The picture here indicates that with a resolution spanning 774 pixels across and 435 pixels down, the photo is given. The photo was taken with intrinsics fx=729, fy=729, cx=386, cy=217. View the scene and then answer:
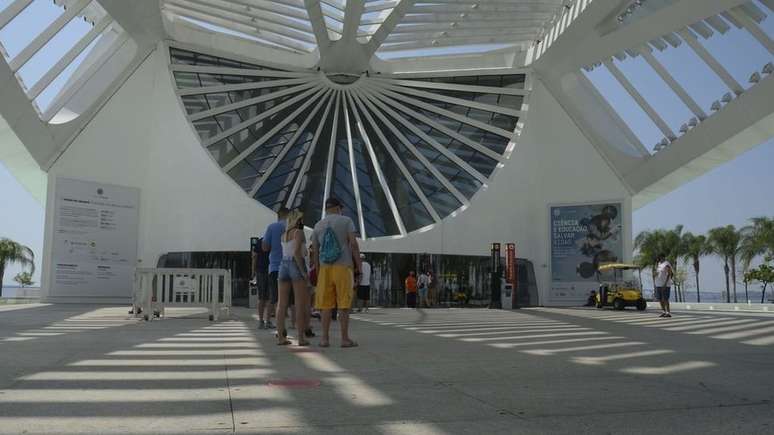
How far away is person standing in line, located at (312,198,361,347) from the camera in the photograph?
7242 millimetres

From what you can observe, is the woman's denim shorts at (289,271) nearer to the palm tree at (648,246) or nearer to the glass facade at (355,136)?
the glass facade at (355,136)

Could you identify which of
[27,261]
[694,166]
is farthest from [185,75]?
[27,261]

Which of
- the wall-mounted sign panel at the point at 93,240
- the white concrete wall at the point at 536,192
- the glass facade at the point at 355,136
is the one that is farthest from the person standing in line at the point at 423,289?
the wall-mounted sign panel at the point at 93,240

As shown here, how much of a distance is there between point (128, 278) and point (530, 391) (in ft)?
69.6

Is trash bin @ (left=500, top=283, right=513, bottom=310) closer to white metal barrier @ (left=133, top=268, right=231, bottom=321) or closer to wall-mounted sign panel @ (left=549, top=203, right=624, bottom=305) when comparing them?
wall-mounted sign panel @ (left=549, top=203, right=624, bottom=305)

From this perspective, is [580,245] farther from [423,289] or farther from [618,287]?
[423,289]

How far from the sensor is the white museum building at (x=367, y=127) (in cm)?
2189

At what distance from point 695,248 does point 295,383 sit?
195 feet

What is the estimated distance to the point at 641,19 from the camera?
2136 centimetres

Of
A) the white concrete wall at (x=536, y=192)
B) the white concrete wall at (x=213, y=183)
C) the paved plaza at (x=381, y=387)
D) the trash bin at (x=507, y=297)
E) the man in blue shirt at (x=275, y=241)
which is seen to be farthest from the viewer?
the white concrete wall at (x=536, y=192)

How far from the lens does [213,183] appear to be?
24.7 metres

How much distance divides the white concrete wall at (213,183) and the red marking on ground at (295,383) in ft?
63.7

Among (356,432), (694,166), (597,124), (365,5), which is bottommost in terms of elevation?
(356,432)

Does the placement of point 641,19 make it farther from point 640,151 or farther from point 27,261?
point 27,261
